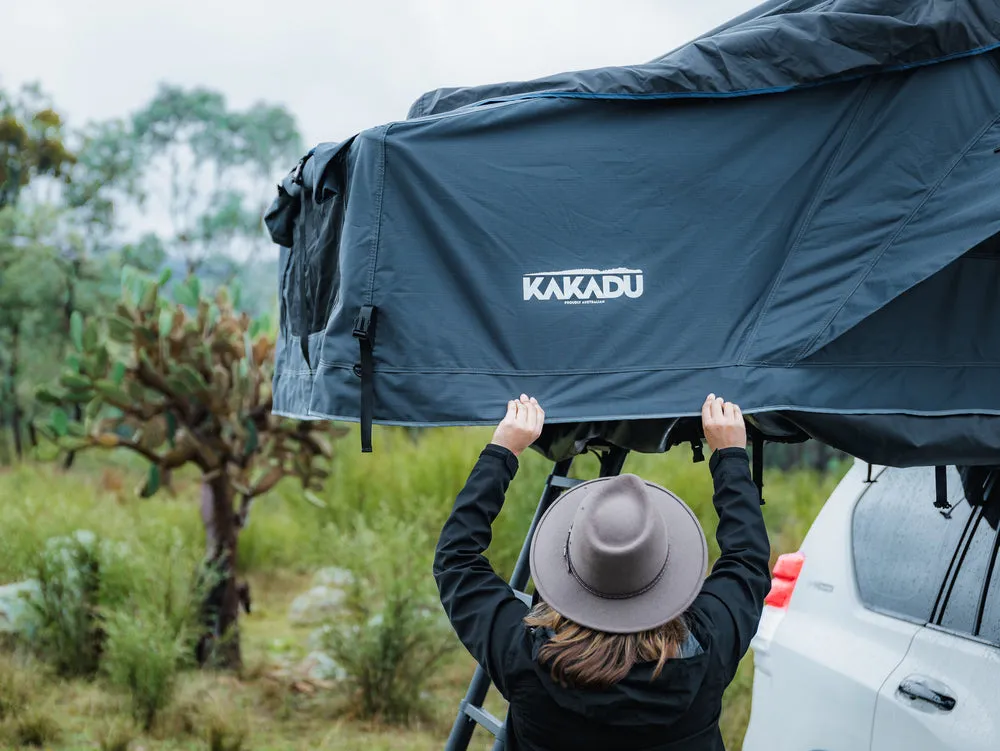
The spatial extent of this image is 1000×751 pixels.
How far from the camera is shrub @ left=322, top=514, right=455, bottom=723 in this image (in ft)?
18.8

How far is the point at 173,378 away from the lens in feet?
20.5

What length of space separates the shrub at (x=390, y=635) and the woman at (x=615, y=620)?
3.72 meters

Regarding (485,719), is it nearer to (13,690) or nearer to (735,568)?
(735,568)

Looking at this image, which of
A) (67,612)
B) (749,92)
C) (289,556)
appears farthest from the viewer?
(289,556)

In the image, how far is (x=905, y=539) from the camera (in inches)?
124

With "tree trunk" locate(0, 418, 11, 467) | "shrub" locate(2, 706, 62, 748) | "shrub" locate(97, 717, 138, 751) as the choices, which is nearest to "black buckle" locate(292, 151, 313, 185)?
"shrub" locate(97, 717, 138, 751)

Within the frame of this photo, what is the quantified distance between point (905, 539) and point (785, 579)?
0.54m

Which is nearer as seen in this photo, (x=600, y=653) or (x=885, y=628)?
(x=600, y=653)

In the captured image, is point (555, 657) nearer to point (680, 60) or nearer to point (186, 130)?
point (680, 60)

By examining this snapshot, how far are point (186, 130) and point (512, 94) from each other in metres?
31.5

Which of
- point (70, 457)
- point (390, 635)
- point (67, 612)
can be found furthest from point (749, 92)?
point (70, 457)

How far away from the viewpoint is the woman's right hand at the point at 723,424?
7.60 ft

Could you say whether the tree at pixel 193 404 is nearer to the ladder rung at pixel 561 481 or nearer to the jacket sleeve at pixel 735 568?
the ladder rung at pixel 561 481

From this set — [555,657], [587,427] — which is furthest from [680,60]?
[555,657]
